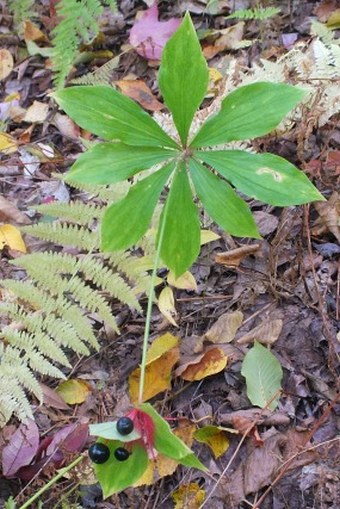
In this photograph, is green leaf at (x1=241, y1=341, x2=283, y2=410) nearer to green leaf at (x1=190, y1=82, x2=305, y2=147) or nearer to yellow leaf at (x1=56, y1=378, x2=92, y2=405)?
yellow leaf at (x1=56, y1=378, x2=92, y2=405)

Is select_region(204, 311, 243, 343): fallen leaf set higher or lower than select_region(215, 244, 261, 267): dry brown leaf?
lower

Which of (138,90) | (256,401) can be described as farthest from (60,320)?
(138,90)

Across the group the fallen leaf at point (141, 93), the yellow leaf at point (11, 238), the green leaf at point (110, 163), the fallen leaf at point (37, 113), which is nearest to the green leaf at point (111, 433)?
the green leaf at point (110, 163)

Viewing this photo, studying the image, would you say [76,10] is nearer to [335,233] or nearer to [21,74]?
[21,74]

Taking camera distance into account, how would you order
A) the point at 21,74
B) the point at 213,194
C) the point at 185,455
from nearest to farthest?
1. the point at 185,455
2. the point at 213,194
3. the point at 21,74

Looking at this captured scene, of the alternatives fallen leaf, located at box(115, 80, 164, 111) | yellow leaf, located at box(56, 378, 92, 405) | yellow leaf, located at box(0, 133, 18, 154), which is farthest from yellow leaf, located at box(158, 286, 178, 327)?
yellow leaf, located at box(0, 133, 18, 154)

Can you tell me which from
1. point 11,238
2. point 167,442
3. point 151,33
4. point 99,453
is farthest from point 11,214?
point 167,442

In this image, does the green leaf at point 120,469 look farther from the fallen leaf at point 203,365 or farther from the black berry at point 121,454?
the fallen leaf at point 203,365
